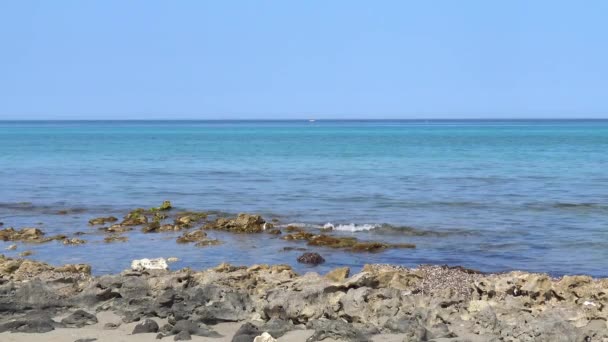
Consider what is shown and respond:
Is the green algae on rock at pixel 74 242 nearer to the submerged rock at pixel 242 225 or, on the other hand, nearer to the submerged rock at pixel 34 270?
the submerged rock at pixel 242 225

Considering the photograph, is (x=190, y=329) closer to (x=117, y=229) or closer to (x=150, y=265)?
(x=150, y=265)

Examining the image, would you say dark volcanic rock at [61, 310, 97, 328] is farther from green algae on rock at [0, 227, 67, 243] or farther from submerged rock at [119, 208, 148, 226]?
submerged rock at [119, 208, 148, 226]

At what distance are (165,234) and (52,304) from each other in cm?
983

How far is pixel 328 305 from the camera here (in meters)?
10.9

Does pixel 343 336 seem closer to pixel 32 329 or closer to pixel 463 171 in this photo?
pixel 32 329

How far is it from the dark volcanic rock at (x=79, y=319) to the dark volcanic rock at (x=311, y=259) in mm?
6776

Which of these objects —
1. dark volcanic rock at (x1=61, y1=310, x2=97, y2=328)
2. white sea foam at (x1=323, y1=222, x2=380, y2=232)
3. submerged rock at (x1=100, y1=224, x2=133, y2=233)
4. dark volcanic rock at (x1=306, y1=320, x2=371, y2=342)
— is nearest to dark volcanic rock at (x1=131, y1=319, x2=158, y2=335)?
dark volcanic rock at (x1=61, y1=310, x2=97, y2=328)

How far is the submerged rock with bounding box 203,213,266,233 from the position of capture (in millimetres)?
21734

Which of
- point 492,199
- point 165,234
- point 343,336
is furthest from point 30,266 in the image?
point 492,199

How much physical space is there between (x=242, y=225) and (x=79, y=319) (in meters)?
11.2

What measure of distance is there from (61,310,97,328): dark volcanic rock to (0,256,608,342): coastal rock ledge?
0.09 ft

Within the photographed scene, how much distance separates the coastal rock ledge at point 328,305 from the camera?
985 centimetres

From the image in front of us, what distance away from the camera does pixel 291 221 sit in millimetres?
23828

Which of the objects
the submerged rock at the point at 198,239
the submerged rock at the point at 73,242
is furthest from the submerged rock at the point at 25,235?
the submerged rock at the point at 198,239
